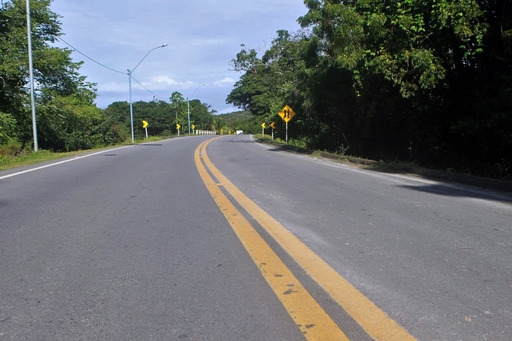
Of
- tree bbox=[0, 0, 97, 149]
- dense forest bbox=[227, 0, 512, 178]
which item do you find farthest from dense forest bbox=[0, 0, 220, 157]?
dense forest bbox=[227, 0, 512, 178]

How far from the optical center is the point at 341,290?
3.90 metres

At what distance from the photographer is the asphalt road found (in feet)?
10.8

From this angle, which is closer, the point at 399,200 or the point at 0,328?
the point at 0,328

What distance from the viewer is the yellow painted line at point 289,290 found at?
10.5 ft

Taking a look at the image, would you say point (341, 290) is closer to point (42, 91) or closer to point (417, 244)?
point (417, 244)

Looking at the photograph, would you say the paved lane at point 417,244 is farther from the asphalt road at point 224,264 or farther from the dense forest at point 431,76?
the dense forest at point 431,76

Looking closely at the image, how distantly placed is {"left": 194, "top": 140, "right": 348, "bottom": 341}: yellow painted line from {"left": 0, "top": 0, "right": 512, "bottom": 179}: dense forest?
8611 mm

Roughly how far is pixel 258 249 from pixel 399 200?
169 inches

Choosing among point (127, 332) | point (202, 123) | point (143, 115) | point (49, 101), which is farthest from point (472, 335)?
point (202, 123)

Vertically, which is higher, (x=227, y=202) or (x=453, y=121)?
(x=453, y=121)

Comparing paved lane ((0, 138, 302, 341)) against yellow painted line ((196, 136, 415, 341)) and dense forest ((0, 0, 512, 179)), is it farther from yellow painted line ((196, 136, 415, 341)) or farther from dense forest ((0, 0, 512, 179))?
dense forest ((0, 0, 512, 179))

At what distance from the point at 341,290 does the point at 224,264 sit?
1296 mm

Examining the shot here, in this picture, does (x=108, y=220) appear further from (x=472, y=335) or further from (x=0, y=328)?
(x=472, y=335)

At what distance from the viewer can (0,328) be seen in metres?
3.23
